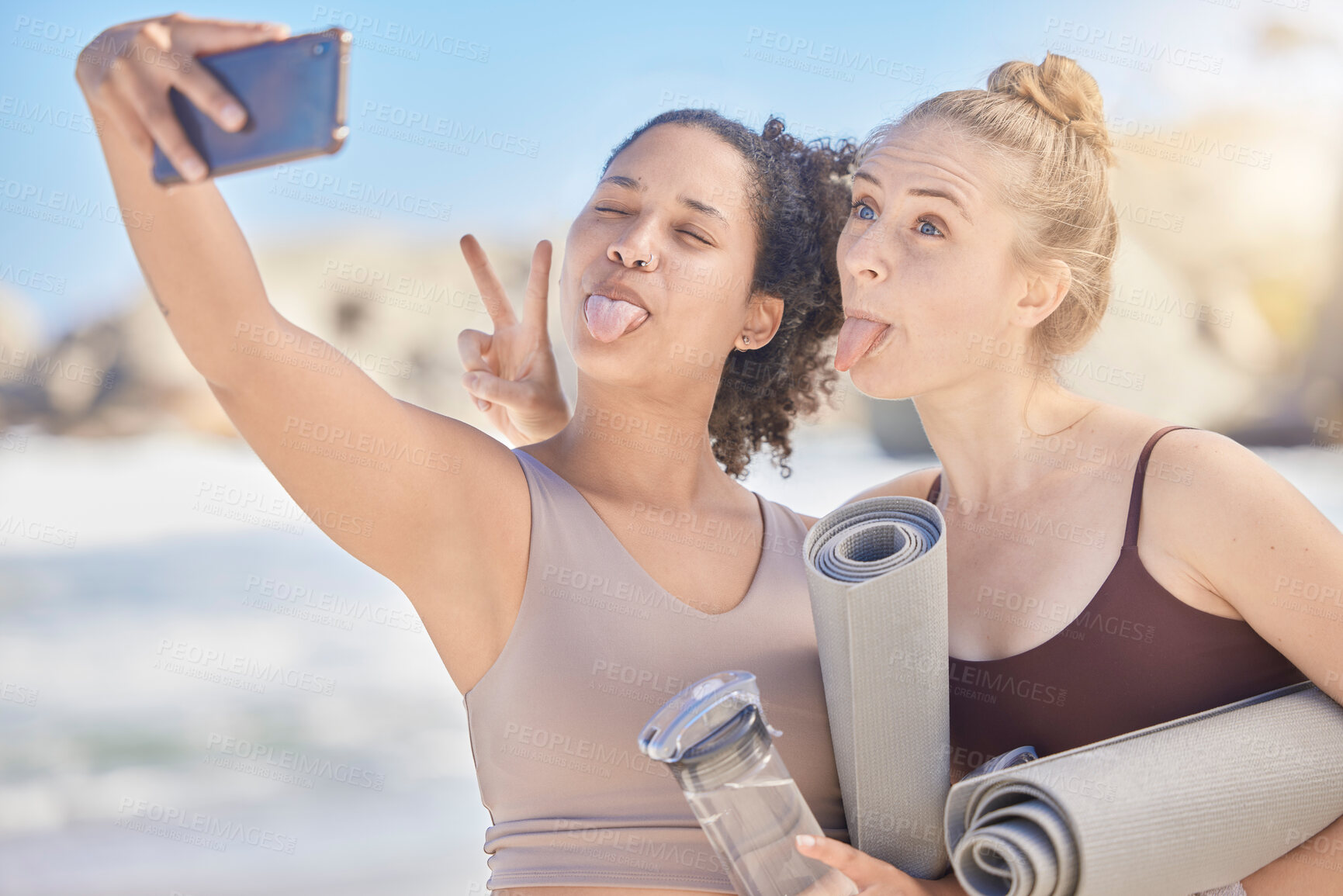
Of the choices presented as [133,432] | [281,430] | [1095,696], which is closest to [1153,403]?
[1095,696]

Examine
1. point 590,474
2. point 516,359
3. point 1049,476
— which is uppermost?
point 516,359

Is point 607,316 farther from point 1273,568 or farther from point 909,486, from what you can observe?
point 1273,568

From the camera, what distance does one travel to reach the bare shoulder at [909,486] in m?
1.86

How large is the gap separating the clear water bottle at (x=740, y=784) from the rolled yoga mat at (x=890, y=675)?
133 mm

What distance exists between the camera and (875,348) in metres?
1.57

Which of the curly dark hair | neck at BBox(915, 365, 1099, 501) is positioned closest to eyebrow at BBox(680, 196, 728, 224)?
the curly dark hair

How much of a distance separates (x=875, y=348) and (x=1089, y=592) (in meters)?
0.45

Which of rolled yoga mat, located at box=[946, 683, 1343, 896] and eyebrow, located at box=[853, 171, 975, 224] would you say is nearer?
rolled yoga mat, located at box=[946, 683, 1343, 896]

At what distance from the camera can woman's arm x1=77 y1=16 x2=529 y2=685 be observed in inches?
35.7

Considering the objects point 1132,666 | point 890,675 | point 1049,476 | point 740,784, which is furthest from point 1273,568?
point 740,784

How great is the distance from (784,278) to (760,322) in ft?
0.29

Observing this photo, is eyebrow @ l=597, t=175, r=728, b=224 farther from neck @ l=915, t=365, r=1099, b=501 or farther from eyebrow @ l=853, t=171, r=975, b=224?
neck @ l=915, t=365, r=1099, b=501

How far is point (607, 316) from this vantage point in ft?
5.29

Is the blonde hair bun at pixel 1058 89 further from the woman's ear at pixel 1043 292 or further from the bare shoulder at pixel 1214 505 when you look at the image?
the bare shoulder at pixel 1214 505
